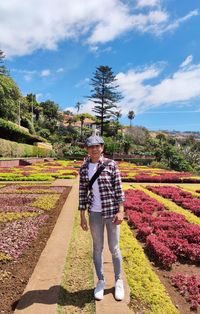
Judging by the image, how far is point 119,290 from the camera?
375 cm

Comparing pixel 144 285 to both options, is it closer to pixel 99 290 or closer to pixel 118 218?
pixel 99 290

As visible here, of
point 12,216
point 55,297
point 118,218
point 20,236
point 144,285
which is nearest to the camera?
point 118,218

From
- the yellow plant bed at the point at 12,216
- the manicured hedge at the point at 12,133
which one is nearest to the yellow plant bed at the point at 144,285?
the yellow plant bed at the point at 12,216

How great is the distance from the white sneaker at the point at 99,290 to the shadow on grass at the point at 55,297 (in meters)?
0.09

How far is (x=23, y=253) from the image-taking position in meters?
5.36

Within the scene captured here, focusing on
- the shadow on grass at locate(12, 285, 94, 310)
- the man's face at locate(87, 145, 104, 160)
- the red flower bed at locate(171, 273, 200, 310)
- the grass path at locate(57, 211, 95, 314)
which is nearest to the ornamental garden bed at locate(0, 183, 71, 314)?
the shadow on grass at locate(12, 285, 94, 310)

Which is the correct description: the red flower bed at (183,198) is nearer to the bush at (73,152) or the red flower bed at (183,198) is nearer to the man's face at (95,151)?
the man's face at (95,151)

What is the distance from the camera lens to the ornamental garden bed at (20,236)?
418 cm

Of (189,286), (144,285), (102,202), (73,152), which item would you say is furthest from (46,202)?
(73,152)

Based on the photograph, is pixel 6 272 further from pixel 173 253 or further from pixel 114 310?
pixel 173 253

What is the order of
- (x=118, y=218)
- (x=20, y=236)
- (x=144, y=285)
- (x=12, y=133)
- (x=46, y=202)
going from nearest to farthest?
(x=118, y=218), (x=144, y=285), (x=20, y=236), (x=46, y=202), (x=12, y=133)

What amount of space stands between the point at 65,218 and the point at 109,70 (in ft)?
175

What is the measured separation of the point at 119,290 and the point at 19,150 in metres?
33.9

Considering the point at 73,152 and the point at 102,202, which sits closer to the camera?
the point at 102,202
